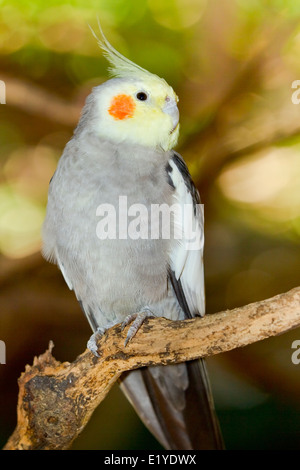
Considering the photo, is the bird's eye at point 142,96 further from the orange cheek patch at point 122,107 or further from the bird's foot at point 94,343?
the bird's foot at point 94,343

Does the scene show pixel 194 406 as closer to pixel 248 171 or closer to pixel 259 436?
pixel 259 436

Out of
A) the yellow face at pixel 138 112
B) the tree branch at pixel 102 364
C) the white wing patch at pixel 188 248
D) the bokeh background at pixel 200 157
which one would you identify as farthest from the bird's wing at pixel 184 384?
the bokeh background at pixel 200 157

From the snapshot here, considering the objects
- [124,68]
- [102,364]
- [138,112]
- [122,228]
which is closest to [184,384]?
[102,364]

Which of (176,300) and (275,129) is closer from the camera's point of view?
(176,300)

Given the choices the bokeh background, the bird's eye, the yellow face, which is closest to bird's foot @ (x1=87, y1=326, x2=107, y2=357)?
the yellow face

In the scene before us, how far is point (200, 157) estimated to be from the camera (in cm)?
195

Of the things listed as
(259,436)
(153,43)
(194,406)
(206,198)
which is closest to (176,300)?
(194,406)

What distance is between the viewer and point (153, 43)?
6.34 feet

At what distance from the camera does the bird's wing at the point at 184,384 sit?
1.29 meters

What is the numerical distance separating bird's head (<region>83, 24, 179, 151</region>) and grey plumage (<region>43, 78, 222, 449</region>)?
0.02 m

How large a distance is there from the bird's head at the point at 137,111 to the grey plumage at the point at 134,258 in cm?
2

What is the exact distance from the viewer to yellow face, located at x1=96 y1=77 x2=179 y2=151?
123cm

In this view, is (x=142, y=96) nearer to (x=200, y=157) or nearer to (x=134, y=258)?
(x=134, y=258)

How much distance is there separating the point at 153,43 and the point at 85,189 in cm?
104
